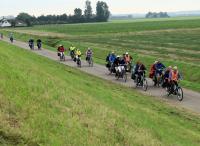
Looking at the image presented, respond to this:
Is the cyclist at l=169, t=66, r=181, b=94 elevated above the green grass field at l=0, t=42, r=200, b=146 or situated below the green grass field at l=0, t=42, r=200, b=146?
below

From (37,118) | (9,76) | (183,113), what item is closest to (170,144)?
(37,118)

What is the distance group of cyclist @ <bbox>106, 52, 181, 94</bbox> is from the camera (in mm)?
21969

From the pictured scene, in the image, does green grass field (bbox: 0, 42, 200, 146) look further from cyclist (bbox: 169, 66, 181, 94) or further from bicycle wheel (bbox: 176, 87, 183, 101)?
cyclist (bbox: 169, 66, 181, 94)

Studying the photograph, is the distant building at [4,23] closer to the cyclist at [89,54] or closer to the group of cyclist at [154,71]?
the cyclist at [89,54]

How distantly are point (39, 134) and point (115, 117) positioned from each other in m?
3.96

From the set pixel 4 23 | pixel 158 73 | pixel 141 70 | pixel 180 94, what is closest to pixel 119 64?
pixel 141 70

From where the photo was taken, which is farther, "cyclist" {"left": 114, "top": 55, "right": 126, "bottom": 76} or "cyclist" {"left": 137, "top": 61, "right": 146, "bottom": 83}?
"cyclist" {"left": 114, "top": 55, "right": 126, "bottom": 76}

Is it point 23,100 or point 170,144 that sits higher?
point 23,100

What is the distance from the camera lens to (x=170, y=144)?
37.8ft

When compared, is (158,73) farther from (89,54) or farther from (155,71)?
(89,54)

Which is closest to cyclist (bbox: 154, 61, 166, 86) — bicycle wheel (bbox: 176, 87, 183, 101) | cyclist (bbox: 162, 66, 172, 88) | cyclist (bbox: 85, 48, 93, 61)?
cyclist (bbox: 162, 66, 172, 88)

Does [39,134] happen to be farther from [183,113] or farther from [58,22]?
[58,22]

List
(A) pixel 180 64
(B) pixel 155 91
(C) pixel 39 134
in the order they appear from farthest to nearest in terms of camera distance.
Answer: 1. (A) pixel 180 64
2. (B) pixel 155 91
3. (C) pixel 39 134

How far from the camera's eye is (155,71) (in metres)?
25.6
